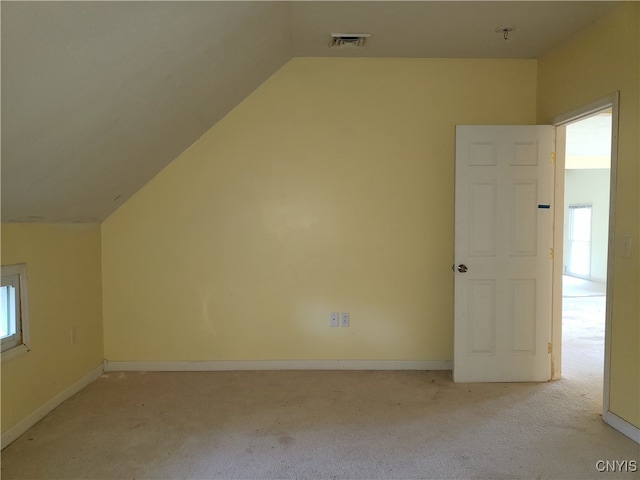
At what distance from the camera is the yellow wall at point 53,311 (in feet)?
7.38

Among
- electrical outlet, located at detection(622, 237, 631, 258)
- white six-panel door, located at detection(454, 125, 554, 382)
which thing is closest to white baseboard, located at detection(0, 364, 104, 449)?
white six-panel door, located at detection(454, 125, 554, 382)

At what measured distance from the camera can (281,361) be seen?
10.7 feet

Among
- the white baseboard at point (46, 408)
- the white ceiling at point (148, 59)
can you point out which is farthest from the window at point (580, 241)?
the white baseboard at point (46, 408)

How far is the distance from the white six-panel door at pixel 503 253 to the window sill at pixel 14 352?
2.89 metres

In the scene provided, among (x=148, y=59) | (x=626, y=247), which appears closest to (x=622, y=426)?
(x=626, y=247)

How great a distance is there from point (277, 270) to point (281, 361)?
2.52 ft

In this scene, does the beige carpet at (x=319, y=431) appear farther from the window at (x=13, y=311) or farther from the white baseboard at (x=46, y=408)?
the window at (x=13, y=311)

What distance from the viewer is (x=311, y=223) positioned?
322 centimetres

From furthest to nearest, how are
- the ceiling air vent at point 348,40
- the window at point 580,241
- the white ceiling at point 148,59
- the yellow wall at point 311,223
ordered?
the window at point 580,241, the yellow wall at point 311,223, the ceiling air vent at point 348,40, the white ceiling at point 148,59

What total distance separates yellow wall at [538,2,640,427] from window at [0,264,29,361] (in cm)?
354

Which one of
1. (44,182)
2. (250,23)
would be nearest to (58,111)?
(44,182)

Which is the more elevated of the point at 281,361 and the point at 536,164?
the point at 536,164

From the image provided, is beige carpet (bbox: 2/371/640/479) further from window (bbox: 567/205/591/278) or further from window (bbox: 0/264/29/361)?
window (bbox: 567/205/591/278)

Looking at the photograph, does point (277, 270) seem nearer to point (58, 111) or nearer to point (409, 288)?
point (409, 288)
